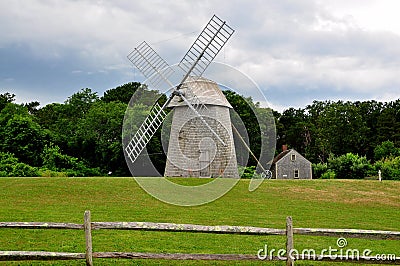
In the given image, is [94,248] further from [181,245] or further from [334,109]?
[334,109]

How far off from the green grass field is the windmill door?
31.5 inches

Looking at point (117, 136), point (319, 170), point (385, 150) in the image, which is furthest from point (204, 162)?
point (385, 150)

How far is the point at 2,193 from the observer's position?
20.8 metres

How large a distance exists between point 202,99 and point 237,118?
310 centimetres

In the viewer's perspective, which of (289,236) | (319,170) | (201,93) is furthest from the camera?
(319,170)

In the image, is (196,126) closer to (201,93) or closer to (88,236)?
(201,93)

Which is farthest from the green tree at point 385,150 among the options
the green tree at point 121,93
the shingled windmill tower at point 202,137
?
the shingled windmill tower at point 202,137

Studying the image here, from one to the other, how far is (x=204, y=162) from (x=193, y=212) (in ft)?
11.3

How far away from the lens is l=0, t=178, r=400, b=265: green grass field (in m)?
12.5

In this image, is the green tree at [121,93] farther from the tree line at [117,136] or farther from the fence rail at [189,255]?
the fence rail at [189,255]

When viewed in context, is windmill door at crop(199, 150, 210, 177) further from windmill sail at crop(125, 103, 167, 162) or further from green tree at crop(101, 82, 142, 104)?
green tree at crop(101, 82, 142, 104)

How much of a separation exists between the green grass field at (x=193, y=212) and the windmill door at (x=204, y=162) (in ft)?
2.63

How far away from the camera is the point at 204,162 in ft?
69.2

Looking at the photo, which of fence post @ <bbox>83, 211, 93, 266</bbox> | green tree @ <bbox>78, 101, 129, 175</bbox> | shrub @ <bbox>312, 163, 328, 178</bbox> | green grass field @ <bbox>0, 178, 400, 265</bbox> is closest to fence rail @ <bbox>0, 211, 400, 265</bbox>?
fence post @ <bbox>83, 211, 93, 266</bbox>
